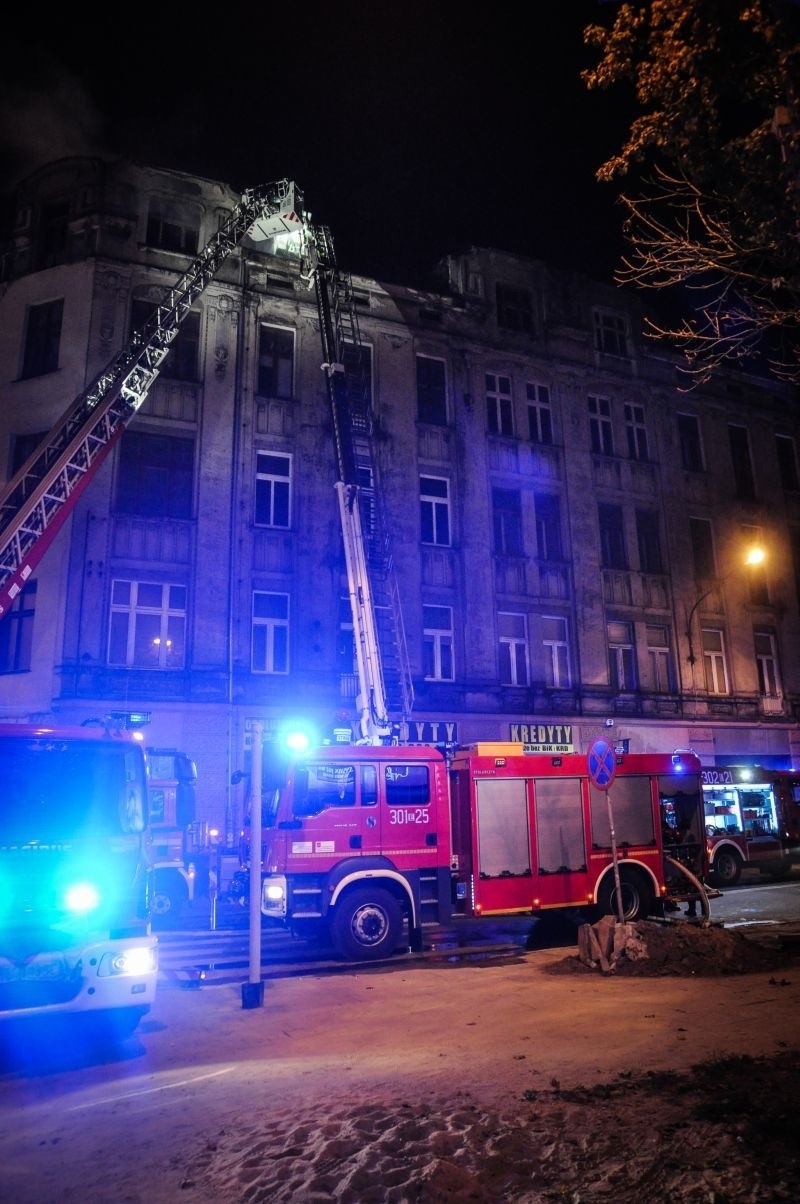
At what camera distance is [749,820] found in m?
20.6

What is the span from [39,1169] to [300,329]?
21473 millimetres

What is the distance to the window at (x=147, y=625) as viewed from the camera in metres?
19.2

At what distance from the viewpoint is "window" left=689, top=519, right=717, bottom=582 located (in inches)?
1106

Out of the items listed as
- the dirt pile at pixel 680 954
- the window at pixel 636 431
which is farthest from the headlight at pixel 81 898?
the window at pixel 636 431

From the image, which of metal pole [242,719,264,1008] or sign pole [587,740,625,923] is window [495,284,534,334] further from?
metal pole [242,719,264,1008]

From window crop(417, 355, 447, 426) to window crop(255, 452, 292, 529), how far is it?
4.85 m

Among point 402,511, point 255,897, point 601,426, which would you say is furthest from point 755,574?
point 255,897

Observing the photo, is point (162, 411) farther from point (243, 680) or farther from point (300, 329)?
point (243, 680)

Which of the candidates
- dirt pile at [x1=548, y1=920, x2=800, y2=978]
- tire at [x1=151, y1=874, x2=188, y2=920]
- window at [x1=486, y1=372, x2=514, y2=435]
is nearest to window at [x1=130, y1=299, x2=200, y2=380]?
window at [x1=486, y1=372, x2=514, y2=435]

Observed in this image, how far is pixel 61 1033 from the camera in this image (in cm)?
775

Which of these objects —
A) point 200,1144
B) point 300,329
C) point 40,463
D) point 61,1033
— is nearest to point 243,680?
point 40,463

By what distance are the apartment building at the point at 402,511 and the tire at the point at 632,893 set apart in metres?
8.87

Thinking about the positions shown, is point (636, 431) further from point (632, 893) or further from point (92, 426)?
point (92, 426)

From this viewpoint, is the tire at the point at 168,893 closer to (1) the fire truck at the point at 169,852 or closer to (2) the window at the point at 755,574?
(1) the fire truck at the point at 169,852
